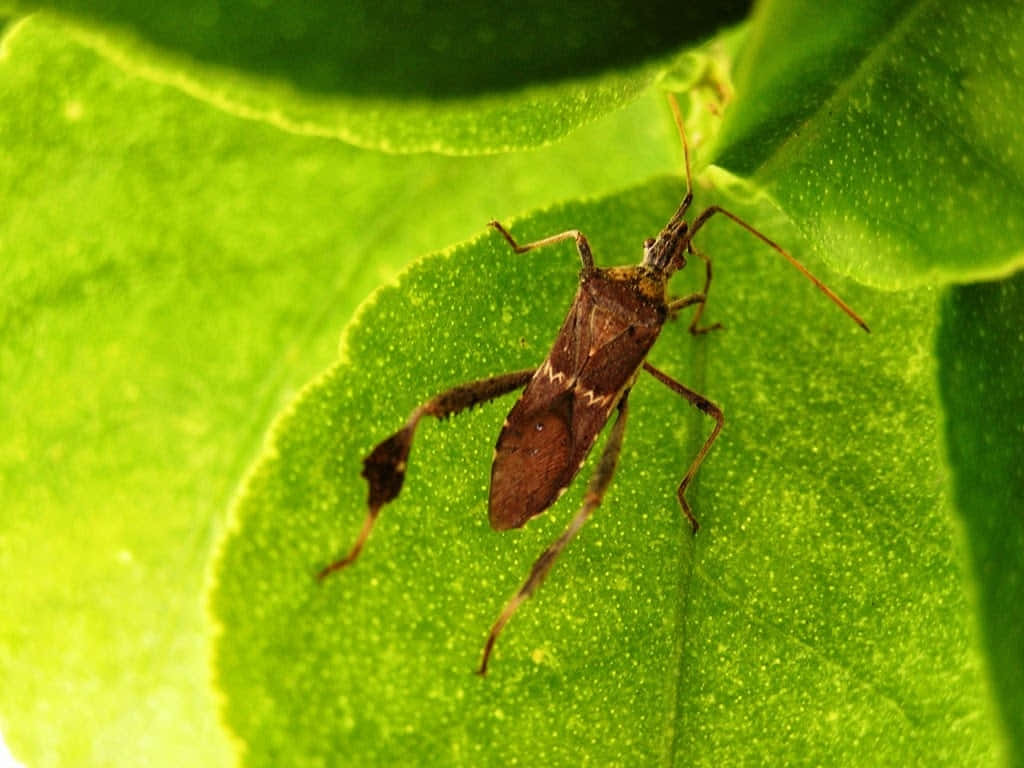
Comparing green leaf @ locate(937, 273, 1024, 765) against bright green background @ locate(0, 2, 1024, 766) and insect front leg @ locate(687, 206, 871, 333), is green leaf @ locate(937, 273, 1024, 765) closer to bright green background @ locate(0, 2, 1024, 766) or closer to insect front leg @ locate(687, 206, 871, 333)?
bright green background @ locate(0, 2, 1024, 766)

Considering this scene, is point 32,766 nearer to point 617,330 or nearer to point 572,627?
point 572,627

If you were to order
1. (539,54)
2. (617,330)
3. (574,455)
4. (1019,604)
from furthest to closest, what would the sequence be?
(617,330) → (574,455) → (1019,604) → (539,54)

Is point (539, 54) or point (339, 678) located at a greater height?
point (539, 54)

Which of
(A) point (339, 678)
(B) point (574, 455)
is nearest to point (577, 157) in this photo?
(B) point (574, 455)

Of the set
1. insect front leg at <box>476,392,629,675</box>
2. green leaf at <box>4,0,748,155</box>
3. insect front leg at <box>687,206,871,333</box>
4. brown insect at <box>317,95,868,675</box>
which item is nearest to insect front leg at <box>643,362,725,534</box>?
brown insect at <box>317,95,868,675</box>

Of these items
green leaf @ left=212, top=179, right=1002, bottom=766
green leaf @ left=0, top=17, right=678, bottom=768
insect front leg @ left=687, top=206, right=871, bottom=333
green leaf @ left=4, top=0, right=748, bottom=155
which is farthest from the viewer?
green leaf @ left=0, top=17, right=678, bottom=768

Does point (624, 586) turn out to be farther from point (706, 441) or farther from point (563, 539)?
point (706, 441)

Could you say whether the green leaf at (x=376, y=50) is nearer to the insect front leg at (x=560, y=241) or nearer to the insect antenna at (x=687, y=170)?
the insect front leg at (x=560, y=241)

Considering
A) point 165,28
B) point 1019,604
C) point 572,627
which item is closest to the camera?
point 165,28
